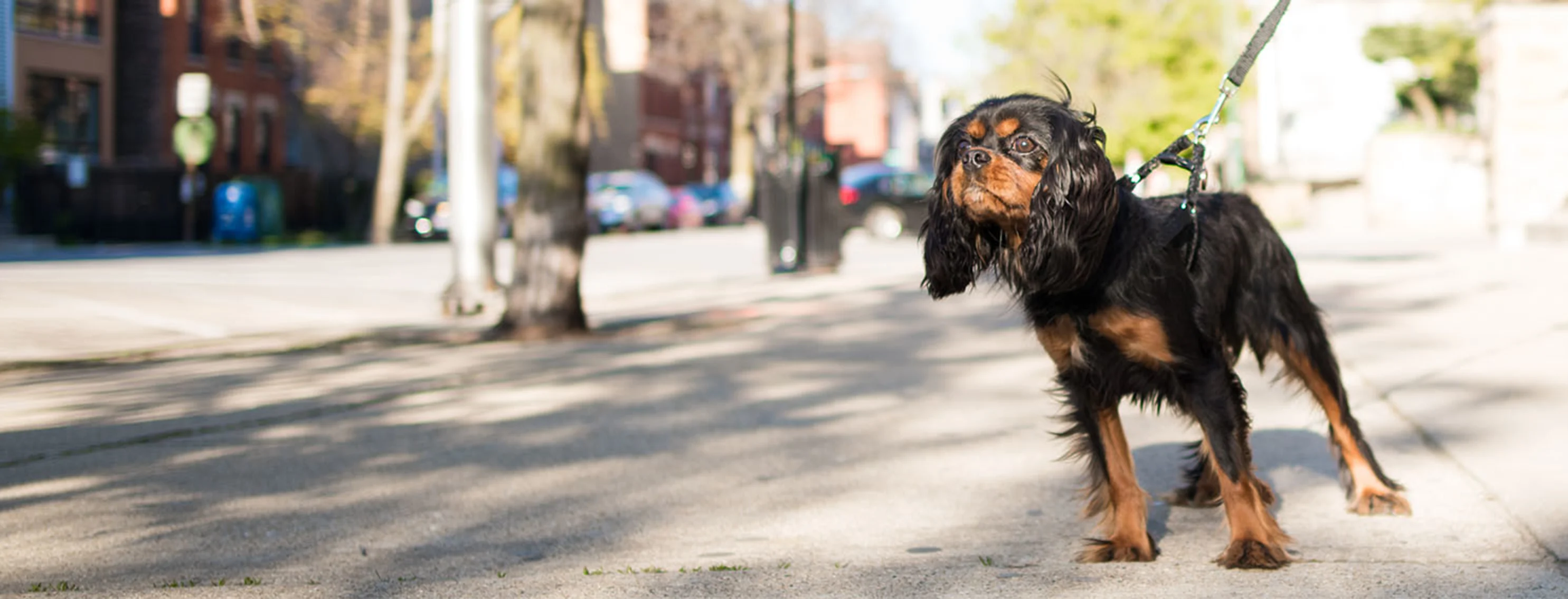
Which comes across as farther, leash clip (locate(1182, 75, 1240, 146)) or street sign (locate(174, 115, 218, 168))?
street sign (locate(174, 115, 218, 168))

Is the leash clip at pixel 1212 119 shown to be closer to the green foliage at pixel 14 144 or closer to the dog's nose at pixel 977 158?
the dog's nose at pixel 977 158

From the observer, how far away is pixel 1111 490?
4.95 m

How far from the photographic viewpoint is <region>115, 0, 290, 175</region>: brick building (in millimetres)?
38625

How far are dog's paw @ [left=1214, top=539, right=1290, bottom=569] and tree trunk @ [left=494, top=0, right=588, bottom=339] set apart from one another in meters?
7.99

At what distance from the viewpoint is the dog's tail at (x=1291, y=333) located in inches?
218

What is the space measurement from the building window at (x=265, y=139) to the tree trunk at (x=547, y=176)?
32.6 metres

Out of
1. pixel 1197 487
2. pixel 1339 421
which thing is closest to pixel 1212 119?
pixel 1339 421

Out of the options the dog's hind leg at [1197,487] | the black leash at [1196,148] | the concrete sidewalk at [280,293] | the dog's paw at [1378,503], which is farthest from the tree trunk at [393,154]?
the dog's paw at [1378,503]

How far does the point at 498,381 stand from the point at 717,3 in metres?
54.2

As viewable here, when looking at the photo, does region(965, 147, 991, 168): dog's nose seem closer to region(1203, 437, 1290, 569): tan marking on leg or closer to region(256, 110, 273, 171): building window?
region(1203, 437, 1290, 569): tan marking on leg

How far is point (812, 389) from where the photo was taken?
9.39m

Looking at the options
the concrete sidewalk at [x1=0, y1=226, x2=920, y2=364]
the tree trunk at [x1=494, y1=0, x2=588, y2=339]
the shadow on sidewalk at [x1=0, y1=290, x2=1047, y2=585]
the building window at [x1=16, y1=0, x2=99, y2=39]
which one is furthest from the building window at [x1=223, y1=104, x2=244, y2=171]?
the shadow on sidewalk at [x1=0, y1=290, x2=1047, y2=585]

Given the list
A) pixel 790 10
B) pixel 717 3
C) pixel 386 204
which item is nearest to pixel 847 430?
pixel 790 10

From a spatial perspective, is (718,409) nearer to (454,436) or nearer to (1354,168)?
(454,436)
